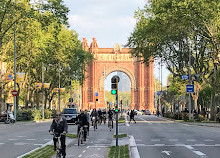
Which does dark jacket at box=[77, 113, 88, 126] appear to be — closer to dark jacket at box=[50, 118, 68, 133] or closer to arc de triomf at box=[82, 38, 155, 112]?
dark jacket at box=[50, 118, 68, 133]

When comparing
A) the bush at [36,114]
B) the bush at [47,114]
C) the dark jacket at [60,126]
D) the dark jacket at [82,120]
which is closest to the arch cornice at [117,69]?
the bush at [47,114]

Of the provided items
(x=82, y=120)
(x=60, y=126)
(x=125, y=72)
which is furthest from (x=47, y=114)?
(x=125, y=72)

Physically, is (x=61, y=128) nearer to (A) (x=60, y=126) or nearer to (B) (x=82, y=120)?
(A) (x=60, y=126)

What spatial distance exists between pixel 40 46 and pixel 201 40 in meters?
19.2

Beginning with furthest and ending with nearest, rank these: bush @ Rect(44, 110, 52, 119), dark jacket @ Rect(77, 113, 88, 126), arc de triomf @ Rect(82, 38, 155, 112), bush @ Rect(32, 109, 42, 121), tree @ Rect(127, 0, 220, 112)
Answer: arc de triomf @ Rect(82, 38, 155, 112) → bush @ Rect(44, 110, 52, 119) → bush @ Rect(32, 109, 42, 121) → tree @ Rect(127, 0, 220, 112) → dark jacket @ Rect(77, 113, 88, 126)

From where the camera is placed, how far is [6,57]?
54.2m

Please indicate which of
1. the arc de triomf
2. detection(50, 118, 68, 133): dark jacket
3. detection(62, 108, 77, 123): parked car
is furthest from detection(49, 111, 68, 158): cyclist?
the arc de triomf

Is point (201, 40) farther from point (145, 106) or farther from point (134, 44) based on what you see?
point (145, 106)

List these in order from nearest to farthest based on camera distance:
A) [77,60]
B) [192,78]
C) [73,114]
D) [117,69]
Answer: [73,114], [192,78], [77,60], [117,69]

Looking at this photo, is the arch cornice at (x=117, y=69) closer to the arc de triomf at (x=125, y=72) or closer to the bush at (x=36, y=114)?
the arc de triomf at (x=125, y=72)

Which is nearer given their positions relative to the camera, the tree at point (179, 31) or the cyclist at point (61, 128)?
the cyclist at point (61, 128)

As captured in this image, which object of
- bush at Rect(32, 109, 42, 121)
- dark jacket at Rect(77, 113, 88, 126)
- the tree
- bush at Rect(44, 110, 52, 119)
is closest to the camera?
dark jacket at Rect(77, 113, 88, 126)

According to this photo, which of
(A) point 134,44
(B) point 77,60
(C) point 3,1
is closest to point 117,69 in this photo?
(B) point 77,60

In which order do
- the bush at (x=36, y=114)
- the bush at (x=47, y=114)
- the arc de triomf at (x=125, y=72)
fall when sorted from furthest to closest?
the arc de triomf at (x=125, y=72) → the bush at (x=47, y=114) → the bush at (x=36, y=114)
